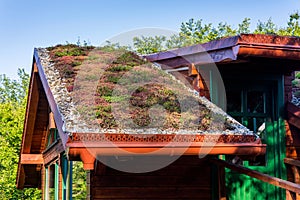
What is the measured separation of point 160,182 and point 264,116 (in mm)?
2063

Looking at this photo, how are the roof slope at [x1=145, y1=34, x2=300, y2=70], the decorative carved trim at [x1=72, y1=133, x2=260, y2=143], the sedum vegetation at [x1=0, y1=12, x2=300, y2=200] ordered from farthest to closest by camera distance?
the sedum vegetation at [x1=0, y1=12, x2=300, y2=200] < the roof slope at [x1=145, y1=34, x2=300, y2=70] < the decorative carved trim at [x1=72, y1=133, x2=260, y2=143]

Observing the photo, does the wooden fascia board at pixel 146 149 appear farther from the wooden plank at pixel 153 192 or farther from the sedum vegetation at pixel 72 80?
the wooden plank at pixel 153 192

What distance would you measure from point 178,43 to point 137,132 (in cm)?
2750

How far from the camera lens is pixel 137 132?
5.39 metres

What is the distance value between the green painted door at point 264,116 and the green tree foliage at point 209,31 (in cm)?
1968

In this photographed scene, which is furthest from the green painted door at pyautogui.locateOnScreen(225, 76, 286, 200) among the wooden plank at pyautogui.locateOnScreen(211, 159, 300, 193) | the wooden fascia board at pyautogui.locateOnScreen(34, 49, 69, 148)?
the wooden fascia board at pyautogui.locateOnScreen(34, 49, 69, 148)

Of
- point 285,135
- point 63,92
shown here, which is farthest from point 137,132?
point 285,135

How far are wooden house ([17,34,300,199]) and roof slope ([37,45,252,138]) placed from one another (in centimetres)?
3

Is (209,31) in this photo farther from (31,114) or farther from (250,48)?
(250,48)

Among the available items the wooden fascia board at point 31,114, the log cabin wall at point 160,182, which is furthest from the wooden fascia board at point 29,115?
the log cabin wall at point 160,182

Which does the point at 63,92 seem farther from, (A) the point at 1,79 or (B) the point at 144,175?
(A) the point at 1,79

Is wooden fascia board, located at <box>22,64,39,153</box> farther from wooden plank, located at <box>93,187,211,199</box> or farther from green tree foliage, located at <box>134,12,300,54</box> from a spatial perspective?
green tree foliage, located at <box>134,12,300,54</box>

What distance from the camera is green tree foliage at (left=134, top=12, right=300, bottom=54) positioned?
2856 centimetres

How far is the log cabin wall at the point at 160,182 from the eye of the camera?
6637 millimetres
